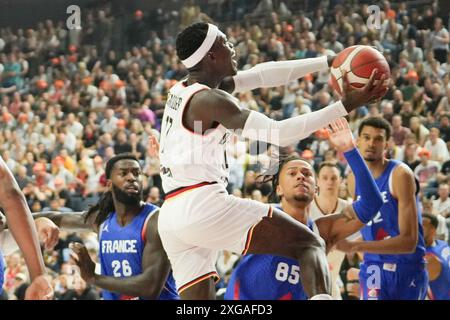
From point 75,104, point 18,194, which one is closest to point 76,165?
point 75,104

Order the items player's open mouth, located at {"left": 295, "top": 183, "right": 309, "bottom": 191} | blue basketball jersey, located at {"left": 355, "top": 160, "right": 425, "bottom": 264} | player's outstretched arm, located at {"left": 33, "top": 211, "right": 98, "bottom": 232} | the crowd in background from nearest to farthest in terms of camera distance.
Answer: player's open mouth, located at {"left": 295, "top": 183, "right": 309, "bottom": 191} < player's outstretched arm, located at {"left": 33, "top": 211, "right": 98, "bottom": 232} < blue basketball jersey, located at {"left": 355, "top": 160, "right": 425, "bottom": 264} < the crowd in background

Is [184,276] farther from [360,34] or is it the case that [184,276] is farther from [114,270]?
[360,34]

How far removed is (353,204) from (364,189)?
0.55 feet

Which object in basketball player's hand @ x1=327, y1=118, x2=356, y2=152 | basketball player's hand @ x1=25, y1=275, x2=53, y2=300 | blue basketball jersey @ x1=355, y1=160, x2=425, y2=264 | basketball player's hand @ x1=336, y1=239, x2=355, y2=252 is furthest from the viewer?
blue basketball jersey @ x1=355, y1=160, x2=425, y2=264

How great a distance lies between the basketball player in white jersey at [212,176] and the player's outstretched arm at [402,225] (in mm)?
1293

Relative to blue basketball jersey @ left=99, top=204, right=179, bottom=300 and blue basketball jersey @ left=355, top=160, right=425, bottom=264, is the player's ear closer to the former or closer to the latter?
blue basketball jersey @ left=99, top=204, right=179, bottom=300

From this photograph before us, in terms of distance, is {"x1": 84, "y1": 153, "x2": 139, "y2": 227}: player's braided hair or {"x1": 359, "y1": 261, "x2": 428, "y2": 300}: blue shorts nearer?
{"x1": 84, "y1": 153, "x2": 139, "y2": 227}: player's braided hair

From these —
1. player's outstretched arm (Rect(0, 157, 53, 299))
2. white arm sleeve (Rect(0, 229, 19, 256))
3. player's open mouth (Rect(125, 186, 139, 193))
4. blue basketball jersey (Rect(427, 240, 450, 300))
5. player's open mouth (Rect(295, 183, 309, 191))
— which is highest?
player's outstretched arm (Rect(0, 157, 53, 299))

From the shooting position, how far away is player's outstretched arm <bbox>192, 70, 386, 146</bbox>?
5047 millimetres

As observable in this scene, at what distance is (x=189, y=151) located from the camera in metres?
5.26

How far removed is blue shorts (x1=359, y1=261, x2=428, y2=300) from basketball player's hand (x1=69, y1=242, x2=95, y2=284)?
2.05 meters

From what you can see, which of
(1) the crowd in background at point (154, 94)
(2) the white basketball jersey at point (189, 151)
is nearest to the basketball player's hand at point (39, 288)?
(2) the white basketball jersey at point (189, 151)

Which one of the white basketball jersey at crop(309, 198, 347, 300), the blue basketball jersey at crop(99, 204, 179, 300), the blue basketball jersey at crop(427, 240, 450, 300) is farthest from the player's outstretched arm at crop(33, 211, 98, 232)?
the blue basketball jersey at crop(427, 240, 450, 300)

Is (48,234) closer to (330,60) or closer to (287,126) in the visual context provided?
(287,126)
